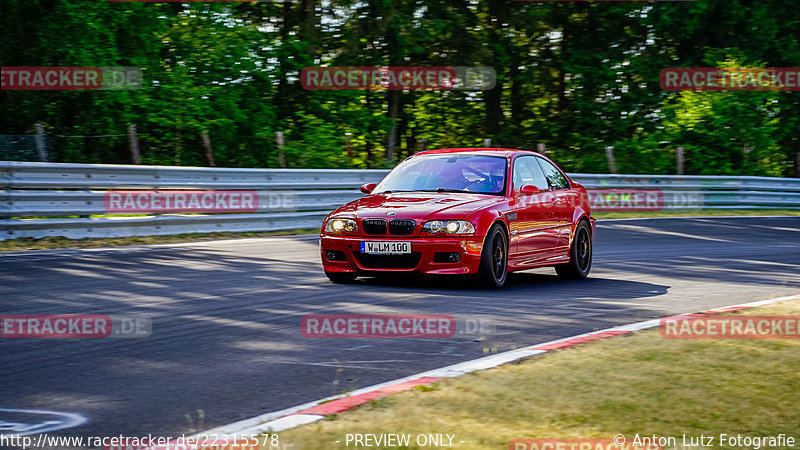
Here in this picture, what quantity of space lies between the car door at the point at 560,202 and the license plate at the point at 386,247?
2201mm

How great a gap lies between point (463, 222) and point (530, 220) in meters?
1.29

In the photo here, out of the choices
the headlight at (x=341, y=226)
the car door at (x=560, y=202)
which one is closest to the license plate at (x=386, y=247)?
the headlight at (x=341, y=226)

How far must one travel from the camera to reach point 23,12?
2094 cm

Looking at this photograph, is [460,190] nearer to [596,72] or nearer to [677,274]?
[677,274]

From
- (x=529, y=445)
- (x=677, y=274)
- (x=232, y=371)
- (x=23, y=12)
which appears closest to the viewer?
(x=529, y=445)

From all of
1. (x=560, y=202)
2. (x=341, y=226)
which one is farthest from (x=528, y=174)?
(x=341, y=226)

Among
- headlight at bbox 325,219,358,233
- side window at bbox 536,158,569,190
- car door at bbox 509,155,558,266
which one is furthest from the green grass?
side window at bbox 536,158,569,190

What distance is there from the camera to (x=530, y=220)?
11.1m

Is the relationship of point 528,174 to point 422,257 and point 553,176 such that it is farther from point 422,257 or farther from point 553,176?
point 422,257

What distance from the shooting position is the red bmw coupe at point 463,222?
1012 cm

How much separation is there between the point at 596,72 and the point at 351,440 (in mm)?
30722

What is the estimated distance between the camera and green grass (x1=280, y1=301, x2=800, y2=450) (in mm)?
Result: 4566

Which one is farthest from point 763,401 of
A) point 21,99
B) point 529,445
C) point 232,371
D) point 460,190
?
point 21,99

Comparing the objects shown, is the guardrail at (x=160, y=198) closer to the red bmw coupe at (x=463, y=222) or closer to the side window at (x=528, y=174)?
the red bmw coupe at (x=463, y=222)
